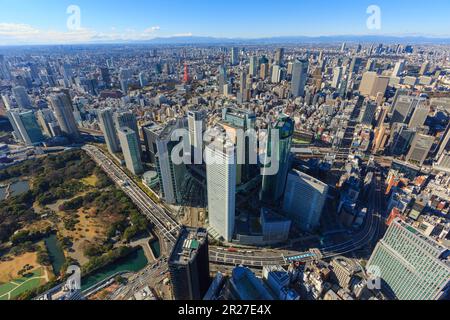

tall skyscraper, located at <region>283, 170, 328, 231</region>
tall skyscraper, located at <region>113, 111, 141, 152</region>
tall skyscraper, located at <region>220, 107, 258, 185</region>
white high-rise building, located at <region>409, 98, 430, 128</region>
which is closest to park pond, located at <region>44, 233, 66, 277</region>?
tall skyscraper, located at <region>113, 111, 141, 152</region>

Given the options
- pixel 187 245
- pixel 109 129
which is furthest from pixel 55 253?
pixel 109 129

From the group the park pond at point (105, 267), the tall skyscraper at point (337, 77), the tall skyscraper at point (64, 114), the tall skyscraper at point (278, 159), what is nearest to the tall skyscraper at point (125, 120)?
the tall skyscraper at point (64, 114)

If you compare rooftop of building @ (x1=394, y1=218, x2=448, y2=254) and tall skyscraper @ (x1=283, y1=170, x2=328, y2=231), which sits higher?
rooftop of building @ (x1=394, y1=218, x2=448, y2=254)

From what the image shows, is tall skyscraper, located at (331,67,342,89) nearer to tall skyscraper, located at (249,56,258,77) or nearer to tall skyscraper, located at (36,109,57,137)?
tall skyscraper, located at (249,56,258,77)

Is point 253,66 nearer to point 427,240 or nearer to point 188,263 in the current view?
point 427,240

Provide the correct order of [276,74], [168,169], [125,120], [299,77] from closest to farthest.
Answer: [168,169] < [125,120] < [299,77] < [276,74]
